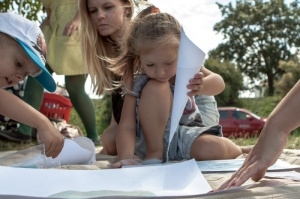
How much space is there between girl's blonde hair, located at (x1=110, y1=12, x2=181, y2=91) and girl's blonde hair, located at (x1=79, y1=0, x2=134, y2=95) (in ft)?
0.38

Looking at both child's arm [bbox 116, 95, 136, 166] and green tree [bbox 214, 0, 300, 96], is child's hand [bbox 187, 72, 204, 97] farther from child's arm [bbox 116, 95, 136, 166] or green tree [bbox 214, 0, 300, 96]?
green tree [bbox 214, 0, 300, 96]

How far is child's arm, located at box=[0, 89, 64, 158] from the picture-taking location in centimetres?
136

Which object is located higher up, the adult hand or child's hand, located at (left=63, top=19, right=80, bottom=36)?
child's hand, located at (left=63, top=19, right=80, bottom=36)

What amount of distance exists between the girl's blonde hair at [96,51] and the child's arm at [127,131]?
273mm

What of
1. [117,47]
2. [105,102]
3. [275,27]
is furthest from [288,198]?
[275,27]

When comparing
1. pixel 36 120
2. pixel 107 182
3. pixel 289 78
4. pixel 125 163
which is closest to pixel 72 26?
pixel 125 163

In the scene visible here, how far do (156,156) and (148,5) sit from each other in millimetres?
653

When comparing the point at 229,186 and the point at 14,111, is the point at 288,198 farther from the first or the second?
Result: the point at 14,111

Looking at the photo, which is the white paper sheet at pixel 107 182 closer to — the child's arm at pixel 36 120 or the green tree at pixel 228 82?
the child's arm at pixel 36 120

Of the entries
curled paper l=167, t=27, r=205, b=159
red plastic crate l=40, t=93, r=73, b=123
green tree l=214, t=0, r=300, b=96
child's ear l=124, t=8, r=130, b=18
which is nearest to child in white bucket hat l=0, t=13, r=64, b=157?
curled paper l=167, t=27, r=205, b=159

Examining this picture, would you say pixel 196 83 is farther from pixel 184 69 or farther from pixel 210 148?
pixel 210 148

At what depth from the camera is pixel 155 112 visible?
169 centimetres

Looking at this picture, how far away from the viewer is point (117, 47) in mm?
2080

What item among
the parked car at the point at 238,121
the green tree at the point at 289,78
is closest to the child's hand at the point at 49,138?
the parked car at the point at 238,121
